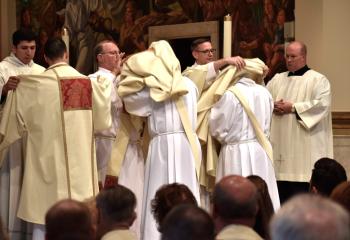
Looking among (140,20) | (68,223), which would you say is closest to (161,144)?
(68,223)

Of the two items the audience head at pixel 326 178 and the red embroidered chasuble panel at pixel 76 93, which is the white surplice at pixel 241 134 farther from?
the audience head at pixel 326 178

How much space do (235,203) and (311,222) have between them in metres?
1.13

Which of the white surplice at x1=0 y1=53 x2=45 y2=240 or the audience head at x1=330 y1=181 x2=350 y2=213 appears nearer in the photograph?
the audience head at x1=330 y1=181 x2=350 y2=213

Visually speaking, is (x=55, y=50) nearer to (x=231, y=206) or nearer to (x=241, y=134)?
(x=241, y=134)

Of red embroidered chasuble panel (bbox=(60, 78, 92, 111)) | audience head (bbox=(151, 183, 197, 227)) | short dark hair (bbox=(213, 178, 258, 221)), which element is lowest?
audience head (bbox=(151, 183, 197, 227))

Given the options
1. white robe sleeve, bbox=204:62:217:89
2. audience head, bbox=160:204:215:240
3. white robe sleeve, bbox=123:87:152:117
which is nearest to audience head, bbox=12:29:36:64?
white robe sleeve, bbox=123:87:152:117

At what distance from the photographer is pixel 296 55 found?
7.16 metres

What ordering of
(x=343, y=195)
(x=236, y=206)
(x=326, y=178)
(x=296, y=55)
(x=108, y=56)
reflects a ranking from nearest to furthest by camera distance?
(x=236, y=206), (x=343, y=195), (x=326, y=178), (x=108, y=56), (x=296, y=55)

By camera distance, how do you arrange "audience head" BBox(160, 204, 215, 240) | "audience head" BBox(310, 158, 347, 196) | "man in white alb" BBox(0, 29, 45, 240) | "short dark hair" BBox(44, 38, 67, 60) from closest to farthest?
"audience head" BBox(160, 204, 215, 240) → "audience head" BBox(310, 158, 347, 196) → "short dark hair" BBox(44, 38, 67, 60) → "man in white alb" BBox(0, 29, 45, 240)

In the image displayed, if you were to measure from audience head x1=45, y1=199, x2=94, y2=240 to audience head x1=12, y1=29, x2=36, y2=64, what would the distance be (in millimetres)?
3829

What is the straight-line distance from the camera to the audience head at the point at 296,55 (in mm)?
7137

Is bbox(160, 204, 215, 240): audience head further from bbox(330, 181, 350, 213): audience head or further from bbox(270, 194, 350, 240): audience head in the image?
bbox(330, 181, 350, 213): audience head

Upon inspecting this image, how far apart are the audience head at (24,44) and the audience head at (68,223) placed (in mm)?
3829

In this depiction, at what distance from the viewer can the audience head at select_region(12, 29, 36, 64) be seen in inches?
254
